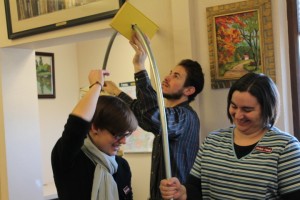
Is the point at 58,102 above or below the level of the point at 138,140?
above

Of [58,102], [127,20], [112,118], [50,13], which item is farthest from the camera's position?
[58,102]

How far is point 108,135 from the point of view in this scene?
1.28m

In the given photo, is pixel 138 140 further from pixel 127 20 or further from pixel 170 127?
pixel 127 20

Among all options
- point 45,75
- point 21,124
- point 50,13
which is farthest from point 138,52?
point 45,75

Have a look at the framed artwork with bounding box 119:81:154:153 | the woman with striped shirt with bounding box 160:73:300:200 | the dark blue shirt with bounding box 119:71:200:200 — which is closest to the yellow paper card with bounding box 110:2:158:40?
the dark blue shirt with bounding box 119:71:200:200

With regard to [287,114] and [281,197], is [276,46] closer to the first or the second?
[287,114]

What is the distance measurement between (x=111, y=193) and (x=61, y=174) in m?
0.17

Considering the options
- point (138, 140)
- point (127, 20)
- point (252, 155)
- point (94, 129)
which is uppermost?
point (127, 20)

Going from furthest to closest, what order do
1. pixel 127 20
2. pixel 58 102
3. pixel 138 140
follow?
pixel 58 102
pixel 138 140
pixel 127 20

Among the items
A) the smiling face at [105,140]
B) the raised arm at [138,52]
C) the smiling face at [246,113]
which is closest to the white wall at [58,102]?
the raised arm at [138,52]

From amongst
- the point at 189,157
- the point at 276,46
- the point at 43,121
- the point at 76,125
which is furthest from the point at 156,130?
the point at 43,121

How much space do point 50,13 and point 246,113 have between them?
1.49 m

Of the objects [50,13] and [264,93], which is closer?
[264,93]

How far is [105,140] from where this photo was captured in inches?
50.6
